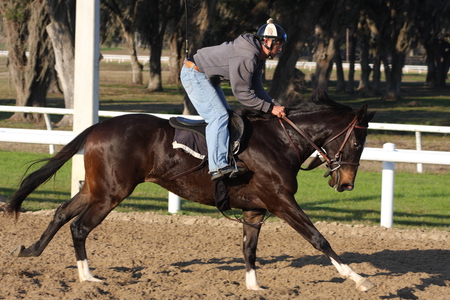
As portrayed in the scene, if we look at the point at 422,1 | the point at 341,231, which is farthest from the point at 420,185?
the point at 422,1

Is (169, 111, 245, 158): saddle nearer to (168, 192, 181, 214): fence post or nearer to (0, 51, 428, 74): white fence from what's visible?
(168, 192, 181, 214): fence post

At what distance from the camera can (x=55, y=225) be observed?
5.91m

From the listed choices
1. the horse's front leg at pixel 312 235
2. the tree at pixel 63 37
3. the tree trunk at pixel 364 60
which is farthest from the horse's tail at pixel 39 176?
the tree trunk at pixel 364 60

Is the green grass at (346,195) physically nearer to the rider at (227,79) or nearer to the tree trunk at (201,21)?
the rider at (227,79)

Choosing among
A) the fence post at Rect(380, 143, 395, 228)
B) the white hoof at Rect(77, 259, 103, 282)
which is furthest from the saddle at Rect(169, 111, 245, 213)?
the fence post at Rect(380, 143, 395, 228)

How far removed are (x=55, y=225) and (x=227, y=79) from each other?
2.07 m

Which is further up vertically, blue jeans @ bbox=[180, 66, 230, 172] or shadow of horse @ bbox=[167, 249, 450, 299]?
blue jeans @ bbox=[180, 66, 230, 172]

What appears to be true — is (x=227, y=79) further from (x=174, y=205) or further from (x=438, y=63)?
(x=438, y=63)

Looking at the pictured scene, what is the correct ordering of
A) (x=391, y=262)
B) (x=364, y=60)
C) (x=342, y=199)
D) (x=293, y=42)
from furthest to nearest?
(x=364, y=60), (x=293, y=42), (x=342, y=199), (x=391, y=262)

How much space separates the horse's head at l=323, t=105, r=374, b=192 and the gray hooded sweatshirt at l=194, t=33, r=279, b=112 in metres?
0.70

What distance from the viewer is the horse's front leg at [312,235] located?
A: 515 centimetres

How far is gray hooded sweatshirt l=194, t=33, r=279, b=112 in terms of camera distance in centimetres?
541

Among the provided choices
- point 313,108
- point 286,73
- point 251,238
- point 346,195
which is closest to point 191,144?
point 251,238

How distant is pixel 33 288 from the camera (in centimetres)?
522
